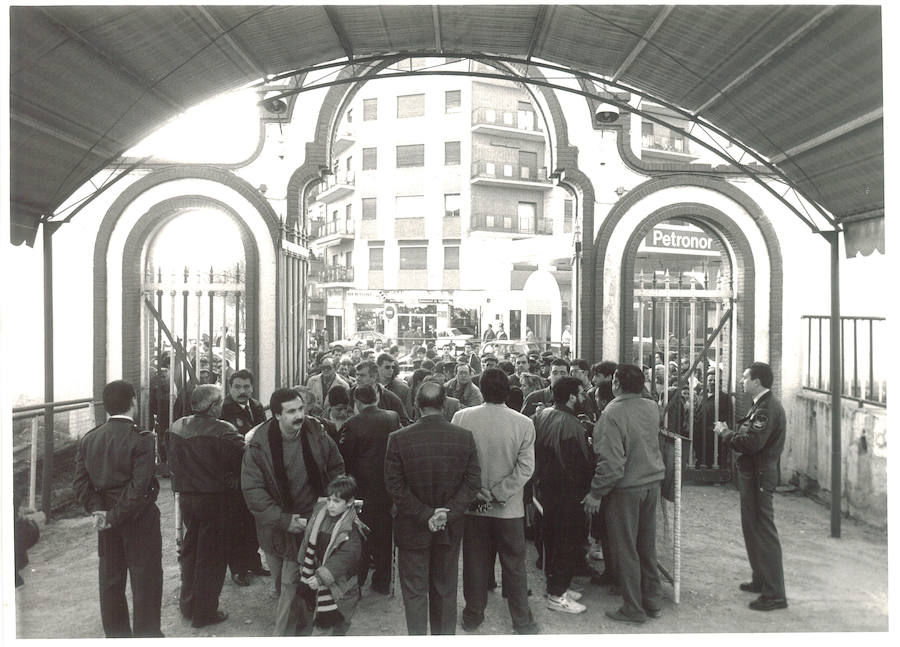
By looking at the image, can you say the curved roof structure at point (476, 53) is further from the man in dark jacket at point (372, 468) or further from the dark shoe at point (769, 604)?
the dark shoe at point (769, 604)

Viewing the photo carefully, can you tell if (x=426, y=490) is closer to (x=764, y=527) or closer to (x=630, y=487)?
(x=630, y=487)

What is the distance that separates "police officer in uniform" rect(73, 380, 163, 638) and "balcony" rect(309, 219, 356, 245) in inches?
1431

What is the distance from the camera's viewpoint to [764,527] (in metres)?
5.35

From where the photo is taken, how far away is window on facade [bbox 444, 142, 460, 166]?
124 feet

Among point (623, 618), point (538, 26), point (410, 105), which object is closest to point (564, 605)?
point (623, 618)

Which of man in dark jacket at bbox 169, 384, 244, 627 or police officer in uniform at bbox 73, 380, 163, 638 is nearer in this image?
police officer in uniform at bbox 73, 380, 163, 638

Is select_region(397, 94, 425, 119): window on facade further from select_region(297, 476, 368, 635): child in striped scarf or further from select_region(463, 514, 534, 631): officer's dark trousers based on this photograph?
select_region(297, 476, 368, 635): child in striped scarf

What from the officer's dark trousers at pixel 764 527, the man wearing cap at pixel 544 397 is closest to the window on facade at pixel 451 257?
the man wearing cap at pixel 544 397

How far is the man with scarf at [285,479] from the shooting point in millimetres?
4578

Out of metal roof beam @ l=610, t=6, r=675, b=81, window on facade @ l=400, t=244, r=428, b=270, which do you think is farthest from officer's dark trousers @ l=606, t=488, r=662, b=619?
window on facade @ l=400, t=244, r=428, b=270

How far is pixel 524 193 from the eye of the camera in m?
39.4

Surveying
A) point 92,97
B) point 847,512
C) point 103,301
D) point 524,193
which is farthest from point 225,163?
point 524,193

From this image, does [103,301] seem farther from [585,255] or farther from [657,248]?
[657,248]

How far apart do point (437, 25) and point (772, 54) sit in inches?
119
